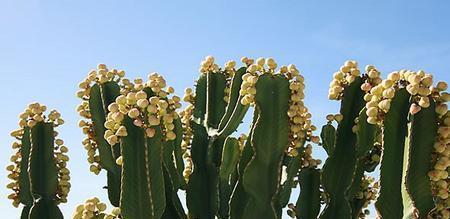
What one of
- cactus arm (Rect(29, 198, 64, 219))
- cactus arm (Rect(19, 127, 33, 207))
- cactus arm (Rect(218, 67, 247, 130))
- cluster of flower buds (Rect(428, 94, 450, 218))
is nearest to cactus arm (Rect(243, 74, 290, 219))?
cactus arm (Rect(218, 67, 247, 130))

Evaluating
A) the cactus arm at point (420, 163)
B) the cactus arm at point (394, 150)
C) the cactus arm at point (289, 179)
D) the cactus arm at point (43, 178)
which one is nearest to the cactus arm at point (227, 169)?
the cactus arm at point (289, 179)

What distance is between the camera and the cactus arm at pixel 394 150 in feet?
12.3

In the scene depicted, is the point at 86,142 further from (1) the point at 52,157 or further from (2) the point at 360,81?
(2) the point at 360,81

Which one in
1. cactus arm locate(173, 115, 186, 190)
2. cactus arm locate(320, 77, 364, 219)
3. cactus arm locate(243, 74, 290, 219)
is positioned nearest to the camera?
cactus arm locate(243, 74, 290, 219)

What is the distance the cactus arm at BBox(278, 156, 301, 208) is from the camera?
15.6ft

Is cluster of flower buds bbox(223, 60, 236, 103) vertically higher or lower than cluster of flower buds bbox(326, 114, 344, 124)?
higher

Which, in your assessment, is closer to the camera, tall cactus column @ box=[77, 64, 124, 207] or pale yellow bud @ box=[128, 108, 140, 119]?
pale yellow bud @ box=[128, 108, 140, 119]

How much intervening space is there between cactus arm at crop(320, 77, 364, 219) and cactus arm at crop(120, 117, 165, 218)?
113cm

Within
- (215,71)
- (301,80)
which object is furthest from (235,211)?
(215,71)

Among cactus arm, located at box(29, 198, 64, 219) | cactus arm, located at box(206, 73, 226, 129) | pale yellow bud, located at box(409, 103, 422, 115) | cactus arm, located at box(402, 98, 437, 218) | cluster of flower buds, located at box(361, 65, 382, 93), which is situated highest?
cactus arm, located at box(206, 73, 226, 129)

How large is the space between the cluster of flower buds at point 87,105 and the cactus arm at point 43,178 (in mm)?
265

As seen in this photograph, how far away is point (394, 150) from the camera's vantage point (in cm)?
376

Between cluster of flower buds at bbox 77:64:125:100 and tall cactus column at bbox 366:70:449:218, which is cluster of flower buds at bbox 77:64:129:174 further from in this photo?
tall cactus column at bbox 366:70:449:218

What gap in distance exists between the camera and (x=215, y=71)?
5.33 metres
